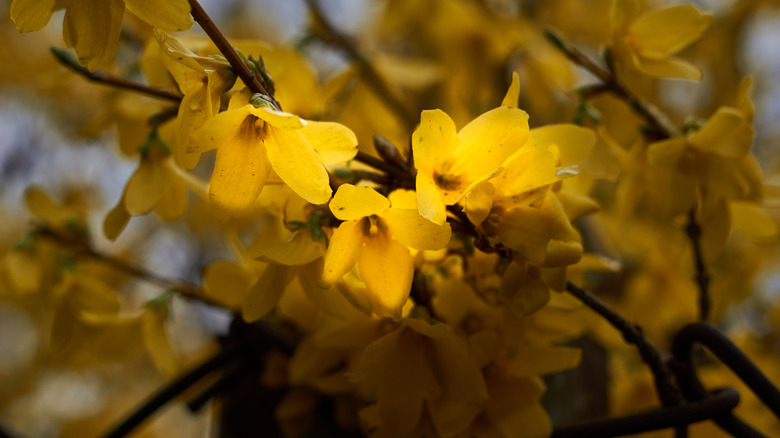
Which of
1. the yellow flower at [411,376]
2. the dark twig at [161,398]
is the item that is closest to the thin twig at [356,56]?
the dark twig at [161,398]

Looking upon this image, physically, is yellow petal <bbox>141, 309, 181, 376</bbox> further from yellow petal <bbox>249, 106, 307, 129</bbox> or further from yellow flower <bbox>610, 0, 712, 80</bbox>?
yellow flower <bbox>610, 0, 712, 80</bbox>

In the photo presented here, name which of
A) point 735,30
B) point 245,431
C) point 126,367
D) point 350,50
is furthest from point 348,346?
point 126,367

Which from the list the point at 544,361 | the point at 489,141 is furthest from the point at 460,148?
the point at 544,361

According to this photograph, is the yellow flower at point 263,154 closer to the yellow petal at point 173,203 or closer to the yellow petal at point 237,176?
the yellow petal at point 237,176

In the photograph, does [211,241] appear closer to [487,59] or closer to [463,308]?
[487,59]

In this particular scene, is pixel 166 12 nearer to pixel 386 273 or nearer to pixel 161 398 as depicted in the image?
pixel 386 273

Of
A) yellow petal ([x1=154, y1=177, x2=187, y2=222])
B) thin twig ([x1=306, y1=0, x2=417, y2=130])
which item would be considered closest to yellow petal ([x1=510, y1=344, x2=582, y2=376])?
yellow petal ([x1=154, y1=177, x2=187, y2=222])
